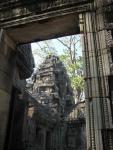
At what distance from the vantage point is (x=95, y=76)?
534cm

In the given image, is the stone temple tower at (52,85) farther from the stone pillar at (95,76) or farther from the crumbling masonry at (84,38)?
the stone pillar at (95,76)

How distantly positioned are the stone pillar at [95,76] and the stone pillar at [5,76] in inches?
102

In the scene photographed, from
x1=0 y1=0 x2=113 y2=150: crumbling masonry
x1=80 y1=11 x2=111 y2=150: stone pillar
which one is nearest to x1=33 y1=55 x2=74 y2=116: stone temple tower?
x1=0 y1=0 x2=113 y2=150: crumbling masonry

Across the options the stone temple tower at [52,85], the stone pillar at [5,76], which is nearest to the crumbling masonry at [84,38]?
the stone pillar at [5,76]

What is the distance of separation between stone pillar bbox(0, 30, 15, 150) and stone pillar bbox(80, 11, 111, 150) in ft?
8.49

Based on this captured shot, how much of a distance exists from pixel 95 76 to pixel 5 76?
297 cm

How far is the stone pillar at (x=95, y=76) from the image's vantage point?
480 cm

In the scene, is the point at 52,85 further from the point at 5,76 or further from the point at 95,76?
the point at 95,76

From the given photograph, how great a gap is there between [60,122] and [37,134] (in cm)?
496

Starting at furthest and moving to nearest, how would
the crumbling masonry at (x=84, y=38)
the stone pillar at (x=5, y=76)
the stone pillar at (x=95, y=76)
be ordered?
the stone pillar at (x=5, y=76), the crumbling masonry at (x=84, y=38), the stone pillar at (x=95, y=76)

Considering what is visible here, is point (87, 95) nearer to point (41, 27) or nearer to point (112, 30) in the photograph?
point (112, 30)

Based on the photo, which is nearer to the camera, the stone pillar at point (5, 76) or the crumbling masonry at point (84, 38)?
the crumbling masonry at point (84, 38)

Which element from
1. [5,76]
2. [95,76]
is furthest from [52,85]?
[95,76]

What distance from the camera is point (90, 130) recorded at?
487 cm
